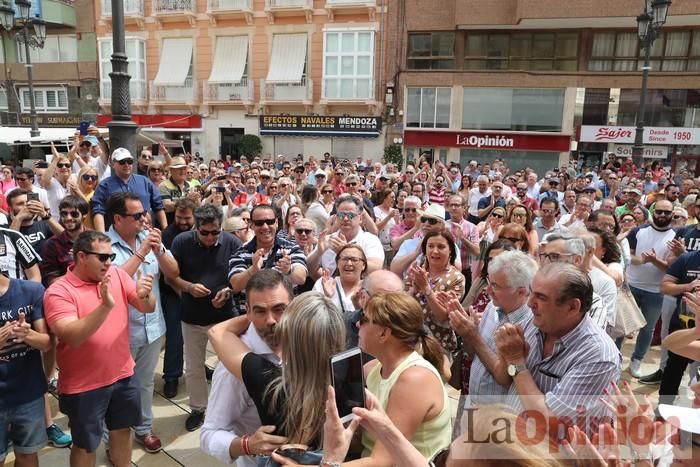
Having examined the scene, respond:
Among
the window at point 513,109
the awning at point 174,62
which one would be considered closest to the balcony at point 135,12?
the awning at point 174,62

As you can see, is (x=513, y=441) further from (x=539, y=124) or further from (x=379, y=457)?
(x=539, y=124)

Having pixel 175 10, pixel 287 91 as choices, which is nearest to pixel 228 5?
pixel 175 10

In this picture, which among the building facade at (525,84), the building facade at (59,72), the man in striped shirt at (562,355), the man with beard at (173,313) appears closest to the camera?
the man in striped shirt at (562,355)

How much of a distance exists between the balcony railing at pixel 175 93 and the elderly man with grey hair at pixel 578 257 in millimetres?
23745

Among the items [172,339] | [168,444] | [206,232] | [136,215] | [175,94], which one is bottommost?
[168,444]

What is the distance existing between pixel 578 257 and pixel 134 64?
2586 centimetres

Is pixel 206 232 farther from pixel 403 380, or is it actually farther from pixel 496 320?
pixel 403 380

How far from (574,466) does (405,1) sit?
23245 mm

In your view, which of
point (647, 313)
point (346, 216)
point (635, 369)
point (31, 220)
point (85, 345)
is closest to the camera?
point (85, 345)

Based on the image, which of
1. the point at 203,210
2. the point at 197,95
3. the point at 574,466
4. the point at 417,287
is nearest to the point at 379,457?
the point at 574,466

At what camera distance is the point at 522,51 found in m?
21.8

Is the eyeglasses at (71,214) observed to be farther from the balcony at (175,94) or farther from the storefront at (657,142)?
Answer: the storefront at (657,142)

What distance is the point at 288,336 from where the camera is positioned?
181 centimetres

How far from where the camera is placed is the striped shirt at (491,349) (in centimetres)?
251
